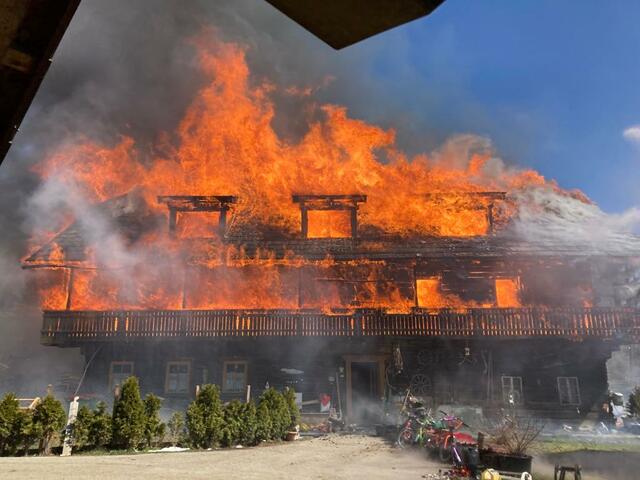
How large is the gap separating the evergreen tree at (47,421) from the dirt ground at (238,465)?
3.52 ft

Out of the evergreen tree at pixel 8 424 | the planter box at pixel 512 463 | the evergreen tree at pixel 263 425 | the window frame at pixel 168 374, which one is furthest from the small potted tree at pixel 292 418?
the planter box at pixel 512 463

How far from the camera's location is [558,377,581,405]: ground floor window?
78.2 ft

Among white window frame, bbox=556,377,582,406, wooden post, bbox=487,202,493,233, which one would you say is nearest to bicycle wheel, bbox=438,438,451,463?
white window frame, bbox=556,377,582,406

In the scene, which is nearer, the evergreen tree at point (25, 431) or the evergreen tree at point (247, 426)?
the evergreen tree at point (25, 431)

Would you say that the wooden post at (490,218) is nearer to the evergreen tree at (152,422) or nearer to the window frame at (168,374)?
the window frame at (168,374)

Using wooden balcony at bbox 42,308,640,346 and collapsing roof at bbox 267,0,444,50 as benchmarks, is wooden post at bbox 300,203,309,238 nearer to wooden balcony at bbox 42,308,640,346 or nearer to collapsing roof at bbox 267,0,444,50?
wooden balcony at bbox 42,308,640,346

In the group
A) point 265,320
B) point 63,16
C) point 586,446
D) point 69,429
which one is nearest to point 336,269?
point 265,320

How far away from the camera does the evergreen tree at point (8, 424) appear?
12969mm

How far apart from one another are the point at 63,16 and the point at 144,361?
25.2 meters

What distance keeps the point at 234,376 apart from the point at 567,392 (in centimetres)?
1603

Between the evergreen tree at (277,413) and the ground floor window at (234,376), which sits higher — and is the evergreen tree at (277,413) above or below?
below

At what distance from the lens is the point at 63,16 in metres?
1.94

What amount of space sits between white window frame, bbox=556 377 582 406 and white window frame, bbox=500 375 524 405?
A: 1.77 meters

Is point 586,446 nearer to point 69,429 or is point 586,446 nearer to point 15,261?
point 69,429
